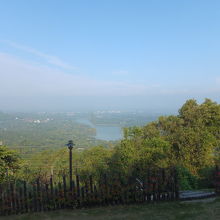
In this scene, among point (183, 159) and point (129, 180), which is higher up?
point (129, 180)

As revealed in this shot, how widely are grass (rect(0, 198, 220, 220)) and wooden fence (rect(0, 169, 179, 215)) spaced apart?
0.16m

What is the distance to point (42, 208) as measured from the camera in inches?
185

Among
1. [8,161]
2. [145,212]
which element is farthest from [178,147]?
[145,212]

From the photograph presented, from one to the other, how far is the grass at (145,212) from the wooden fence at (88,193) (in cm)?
16

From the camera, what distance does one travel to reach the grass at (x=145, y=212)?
4.23 meters

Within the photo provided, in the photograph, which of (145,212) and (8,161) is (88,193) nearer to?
(145,212)

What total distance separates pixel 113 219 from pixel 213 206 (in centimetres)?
202

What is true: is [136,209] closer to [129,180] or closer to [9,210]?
[129,180]

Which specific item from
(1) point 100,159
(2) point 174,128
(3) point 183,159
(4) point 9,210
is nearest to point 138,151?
(3) point 183,159

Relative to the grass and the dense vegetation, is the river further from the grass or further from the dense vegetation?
the grass

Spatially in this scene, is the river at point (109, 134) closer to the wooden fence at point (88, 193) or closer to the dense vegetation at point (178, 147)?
the dense vegetation at point (178, 147)

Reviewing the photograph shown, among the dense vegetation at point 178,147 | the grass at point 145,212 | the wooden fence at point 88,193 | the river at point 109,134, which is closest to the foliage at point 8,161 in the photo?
the dense vegetation at point 178,147

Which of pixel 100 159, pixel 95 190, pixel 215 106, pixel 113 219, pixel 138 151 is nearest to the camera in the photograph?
pixel 113 219

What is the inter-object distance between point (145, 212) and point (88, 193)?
1.22 meters
